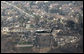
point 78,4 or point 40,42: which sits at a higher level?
point 78,4

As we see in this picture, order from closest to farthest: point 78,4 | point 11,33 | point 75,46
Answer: point 75,46 → point 11,33 → point 78,4

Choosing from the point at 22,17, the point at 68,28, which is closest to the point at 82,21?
the point at 68,28

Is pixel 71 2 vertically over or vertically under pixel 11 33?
over

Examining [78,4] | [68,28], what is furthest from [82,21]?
[78,4]

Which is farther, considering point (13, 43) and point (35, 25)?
point (35, 25)

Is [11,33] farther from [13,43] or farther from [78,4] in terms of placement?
[78,4]

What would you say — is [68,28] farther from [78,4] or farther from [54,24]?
[78,4]

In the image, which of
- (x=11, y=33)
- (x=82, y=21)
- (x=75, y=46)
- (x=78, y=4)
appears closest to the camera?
(x=75, y=46)
